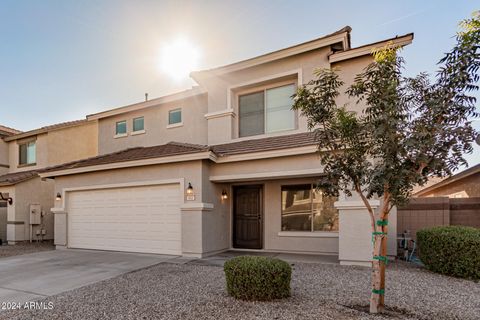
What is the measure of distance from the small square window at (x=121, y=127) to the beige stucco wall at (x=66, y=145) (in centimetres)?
235

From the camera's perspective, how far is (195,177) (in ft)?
30.6

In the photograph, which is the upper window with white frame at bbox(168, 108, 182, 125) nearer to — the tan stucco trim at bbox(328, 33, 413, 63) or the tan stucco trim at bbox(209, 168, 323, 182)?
the tan stucco trim at bbox(209, 168, 323, 182)

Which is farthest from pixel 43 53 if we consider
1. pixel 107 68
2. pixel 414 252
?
pixel 414 252

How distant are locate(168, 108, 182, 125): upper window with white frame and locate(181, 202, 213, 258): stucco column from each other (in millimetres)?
4485

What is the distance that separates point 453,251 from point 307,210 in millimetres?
4159

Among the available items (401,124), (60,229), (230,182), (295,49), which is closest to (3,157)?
(60,229)

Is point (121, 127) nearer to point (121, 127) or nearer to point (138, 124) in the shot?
point (121, 127)

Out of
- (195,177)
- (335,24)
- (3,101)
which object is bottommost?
(195,177)

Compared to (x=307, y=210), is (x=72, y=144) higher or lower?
higher

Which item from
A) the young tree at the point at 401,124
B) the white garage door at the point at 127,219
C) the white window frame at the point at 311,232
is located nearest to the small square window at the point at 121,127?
the white garage door at the point at 127,219

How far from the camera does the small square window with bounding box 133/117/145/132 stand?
44.1ft

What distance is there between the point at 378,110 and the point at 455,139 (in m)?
0.99

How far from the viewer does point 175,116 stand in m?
12.6

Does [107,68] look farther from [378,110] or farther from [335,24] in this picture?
[378,110]
